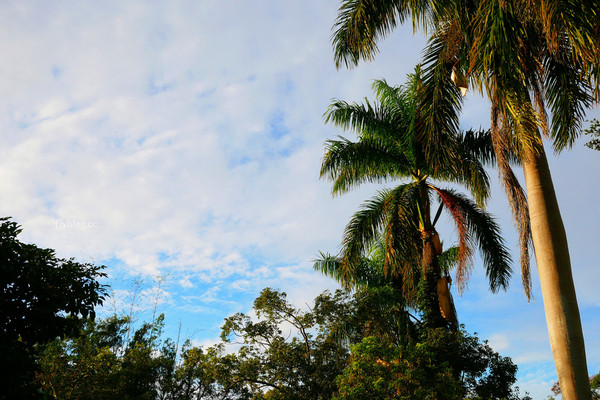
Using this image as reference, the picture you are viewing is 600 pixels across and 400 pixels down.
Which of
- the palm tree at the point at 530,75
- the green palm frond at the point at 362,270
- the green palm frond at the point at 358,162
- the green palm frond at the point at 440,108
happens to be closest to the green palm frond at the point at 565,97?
the palm tree at the point at 530,75

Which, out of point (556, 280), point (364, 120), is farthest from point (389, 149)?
point (556, 280)

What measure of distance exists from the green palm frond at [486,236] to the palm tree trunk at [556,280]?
26.2ft

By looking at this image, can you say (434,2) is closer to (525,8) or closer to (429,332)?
(525,8)

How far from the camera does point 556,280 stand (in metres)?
6.64

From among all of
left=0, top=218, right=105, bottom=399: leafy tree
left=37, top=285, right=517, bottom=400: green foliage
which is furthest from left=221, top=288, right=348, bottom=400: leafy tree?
left=0, top=218, right=105, bottom=399: leafy tree

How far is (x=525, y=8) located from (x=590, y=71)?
1298mm

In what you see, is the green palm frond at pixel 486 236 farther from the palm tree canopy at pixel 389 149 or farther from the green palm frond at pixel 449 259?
the green palm frond at pixel 449 259

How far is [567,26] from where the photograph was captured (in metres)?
6.41

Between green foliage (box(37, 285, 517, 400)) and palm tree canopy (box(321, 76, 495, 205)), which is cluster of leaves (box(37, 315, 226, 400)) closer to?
green foliage (box(37, 285, 517, 400))

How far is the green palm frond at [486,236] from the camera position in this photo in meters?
15.1

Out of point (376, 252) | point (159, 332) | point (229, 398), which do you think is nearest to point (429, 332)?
point (376, 252)

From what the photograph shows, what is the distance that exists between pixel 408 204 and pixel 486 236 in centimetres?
269

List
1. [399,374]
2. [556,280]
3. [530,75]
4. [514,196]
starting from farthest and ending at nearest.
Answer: [399,374] → [514,196] → [530,75] → [556,280]

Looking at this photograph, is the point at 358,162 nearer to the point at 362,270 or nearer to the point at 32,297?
the point at 362,270
